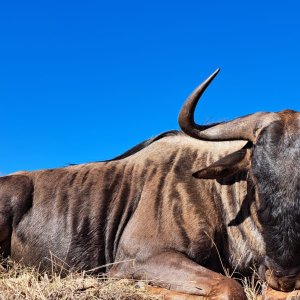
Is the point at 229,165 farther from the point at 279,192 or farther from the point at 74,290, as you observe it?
the point at 74,290

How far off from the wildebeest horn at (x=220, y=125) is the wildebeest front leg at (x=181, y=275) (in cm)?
108

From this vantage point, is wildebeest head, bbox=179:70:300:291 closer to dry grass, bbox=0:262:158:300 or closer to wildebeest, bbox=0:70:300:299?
wildebeest, bbox=0:70:300:299

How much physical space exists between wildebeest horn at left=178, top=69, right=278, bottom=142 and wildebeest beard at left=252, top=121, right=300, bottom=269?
0.24 m

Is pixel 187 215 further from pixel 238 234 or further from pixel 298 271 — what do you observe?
pixel 298 271

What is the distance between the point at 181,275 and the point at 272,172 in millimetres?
1085

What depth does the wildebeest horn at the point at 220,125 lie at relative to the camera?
5430 mm

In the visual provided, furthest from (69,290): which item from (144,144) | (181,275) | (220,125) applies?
(144,144)

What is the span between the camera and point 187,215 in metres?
5.63

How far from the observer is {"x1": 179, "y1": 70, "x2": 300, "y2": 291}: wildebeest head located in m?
4.95

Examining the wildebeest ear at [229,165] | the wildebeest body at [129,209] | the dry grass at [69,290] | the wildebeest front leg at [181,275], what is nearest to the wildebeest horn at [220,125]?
the wildebeest ear at [229,165]

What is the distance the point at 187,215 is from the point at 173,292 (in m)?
0.80

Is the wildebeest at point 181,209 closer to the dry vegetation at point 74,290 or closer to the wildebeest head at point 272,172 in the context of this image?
the wildebeest head at point 272,172

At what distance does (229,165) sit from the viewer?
5.53 meters

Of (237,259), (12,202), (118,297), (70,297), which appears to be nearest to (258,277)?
(237,259)
